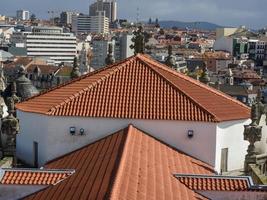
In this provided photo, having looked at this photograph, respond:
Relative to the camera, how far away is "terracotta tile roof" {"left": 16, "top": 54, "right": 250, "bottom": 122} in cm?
2142

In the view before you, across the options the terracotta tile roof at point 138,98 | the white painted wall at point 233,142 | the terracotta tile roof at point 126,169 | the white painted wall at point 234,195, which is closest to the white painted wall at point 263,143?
the white painted wall at point 233,142

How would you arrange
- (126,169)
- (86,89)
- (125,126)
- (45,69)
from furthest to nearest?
(45,69), (86,89), (125,126), (126,169)

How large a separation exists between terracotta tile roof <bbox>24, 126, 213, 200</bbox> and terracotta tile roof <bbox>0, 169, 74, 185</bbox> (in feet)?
1.34

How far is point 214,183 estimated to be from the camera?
16891mm

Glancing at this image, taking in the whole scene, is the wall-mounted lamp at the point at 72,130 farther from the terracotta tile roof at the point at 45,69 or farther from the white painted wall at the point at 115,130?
the terracotta tile roof at the point at 45,69

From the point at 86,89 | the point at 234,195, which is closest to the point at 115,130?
the point at 86,89

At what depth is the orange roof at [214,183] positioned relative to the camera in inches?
654

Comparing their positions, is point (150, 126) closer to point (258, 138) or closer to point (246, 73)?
point (258, 138)

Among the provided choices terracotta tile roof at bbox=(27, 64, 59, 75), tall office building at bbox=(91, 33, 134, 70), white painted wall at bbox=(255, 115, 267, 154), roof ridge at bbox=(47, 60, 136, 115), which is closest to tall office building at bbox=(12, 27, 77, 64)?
tall office building at bbox=(91, 33, 134, 70)

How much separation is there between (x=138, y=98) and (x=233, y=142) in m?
3.80

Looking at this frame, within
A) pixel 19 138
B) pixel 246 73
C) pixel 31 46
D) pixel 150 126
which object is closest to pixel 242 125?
pixel 150 126

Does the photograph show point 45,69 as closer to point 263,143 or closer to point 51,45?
point 51,45

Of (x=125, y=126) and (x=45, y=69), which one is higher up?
(x=125, y=126)

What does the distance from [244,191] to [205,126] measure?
199 inches
